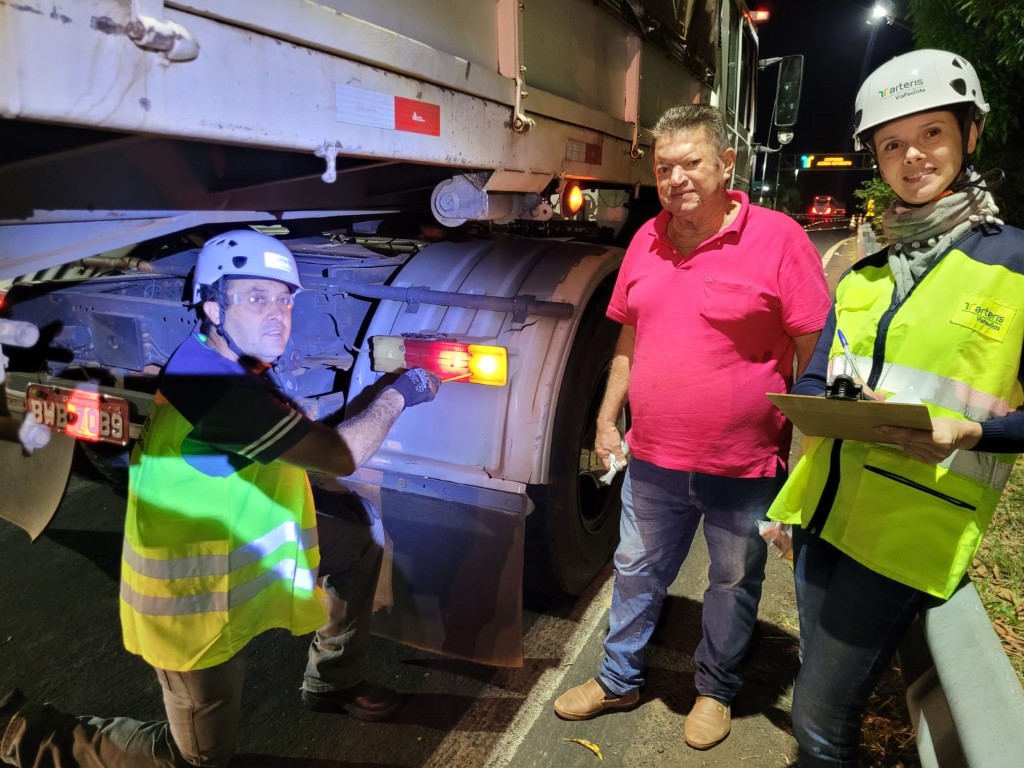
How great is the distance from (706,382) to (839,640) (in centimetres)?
78

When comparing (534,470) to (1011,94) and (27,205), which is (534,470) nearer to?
(27,205)

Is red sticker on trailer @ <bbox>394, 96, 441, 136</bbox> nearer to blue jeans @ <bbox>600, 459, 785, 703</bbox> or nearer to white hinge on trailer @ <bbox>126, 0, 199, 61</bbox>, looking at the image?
white hinge on trailer @ <bbox>126, 0, 199, 61</bbox>

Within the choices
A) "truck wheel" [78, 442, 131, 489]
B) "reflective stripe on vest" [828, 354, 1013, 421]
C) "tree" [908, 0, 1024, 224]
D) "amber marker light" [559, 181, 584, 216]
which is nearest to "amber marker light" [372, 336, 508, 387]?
"amber marker light" [559, 181, 584, 216]

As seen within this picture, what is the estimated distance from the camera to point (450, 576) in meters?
2.55

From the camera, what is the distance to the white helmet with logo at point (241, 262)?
5.93 ft

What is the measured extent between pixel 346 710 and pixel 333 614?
1.17 ft

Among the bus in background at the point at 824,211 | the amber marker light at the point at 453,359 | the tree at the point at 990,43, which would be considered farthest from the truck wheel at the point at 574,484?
the bus in background at the point at 824,211

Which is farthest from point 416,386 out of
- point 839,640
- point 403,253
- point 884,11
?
point 884,11

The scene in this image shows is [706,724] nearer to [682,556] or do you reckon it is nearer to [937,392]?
[682,556]

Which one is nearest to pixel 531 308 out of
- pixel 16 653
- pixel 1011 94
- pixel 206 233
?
pixel 206 233

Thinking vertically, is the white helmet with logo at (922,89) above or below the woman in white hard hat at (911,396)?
above

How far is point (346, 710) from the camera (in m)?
2.46

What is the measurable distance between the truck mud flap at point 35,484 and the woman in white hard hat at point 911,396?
2.74 meters

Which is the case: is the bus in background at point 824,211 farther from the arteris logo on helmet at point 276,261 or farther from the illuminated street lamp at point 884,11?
the arteris logo on helmet at point 276,261
